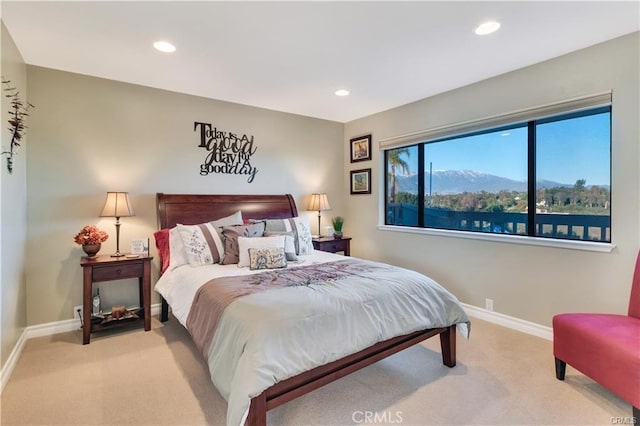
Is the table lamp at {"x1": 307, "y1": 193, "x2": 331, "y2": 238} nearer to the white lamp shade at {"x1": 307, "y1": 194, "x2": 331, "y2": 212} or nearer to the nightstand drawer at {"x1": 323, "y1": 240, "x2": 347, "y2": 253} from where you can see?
the white lamp shade at {"x1": 307, "y1": 194, "x2": 331, "y2": 212}

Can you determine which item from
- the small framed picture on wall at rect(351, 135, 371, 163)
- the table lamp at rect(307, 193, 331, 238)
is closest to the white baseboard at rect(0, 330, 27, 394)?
the table lamp at rect(307, 193, 331, 238)

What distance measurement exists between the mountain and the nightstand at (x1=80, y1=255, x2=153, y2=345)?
3.32 metres

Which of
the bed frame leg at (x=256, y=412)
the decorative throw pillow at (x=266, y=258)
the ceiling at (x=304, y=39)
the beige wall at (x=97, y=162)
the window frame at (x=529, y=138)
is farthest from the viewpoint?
the beige wall at (x=97, y=162)

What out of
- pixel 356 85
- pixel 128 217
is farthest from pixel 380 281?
pixel 128 217

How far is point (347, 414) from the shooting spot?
1.92 meters

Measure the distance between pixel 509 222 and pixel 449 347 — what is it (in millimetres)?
1631

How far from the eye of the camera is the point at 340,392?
2.14 meters

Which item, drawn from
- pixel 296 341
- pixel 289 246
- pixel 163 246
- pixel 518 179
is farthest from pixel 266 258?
pixel 518 179

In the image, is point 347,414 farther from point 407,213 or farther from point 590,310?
point 407,213

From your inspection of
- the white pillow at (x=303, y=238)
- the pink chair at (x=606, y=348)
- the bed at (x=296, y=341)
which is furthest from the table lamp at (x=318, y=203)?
the pink chair at (x=606, y=348)

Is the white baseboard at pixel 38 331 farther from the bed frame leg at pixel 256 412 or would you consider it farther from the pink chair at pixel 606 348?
the pink chair at pixel 606 348

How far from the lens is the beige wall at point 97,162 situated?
3.01 m

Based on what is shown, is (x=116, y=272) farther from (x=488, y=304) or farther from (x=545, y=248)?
(x=545, y=248)

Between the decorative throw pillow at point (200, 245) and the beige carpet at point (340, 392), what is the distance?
772 mm
